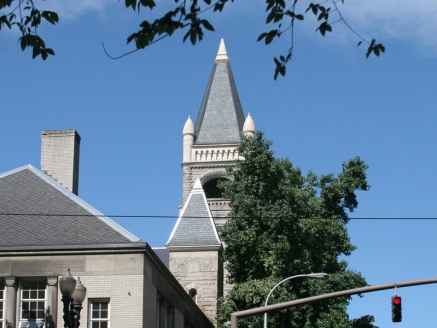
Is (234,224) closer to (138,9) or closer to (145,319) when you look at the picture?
(145,319)

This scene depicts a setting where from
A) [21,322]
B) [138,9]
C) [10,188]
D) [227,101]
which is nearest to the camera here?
[138,9]

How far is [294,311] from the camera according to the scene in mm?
39781

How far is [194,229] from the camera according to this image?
154 feet

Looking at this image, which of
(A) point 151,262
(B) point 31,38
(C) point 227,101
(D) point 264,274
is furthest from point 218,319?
(C) point 227,101

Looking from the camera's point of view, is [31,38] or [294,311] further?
[294,311]

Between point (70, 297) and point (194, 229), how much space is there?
27656mm

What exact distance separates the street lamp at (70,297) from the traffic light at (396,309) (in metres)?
6.77

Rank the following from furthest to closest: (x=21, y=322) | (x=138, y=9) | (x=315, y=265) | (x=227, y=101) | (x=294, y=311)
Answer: (x=227, y=101) → (x=315, y=265) → (x=294, y=311) → (x=21, y=322) → (x=138, y=9)

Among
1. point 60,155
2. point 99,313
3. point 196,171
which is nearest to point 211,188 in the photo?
point 196,171

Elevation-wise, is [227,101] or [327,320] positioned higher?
[227,101]

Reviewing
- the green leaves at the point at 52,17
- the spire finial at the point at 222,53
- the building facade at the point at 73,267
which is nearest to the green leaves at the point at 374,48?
the green leaves at the point at 52,17

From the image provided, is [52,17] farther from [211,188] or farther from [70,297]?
[211,188]

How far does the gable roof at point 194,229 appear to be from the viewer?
1810 inches

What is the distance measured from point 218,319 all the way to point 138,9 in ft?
100
